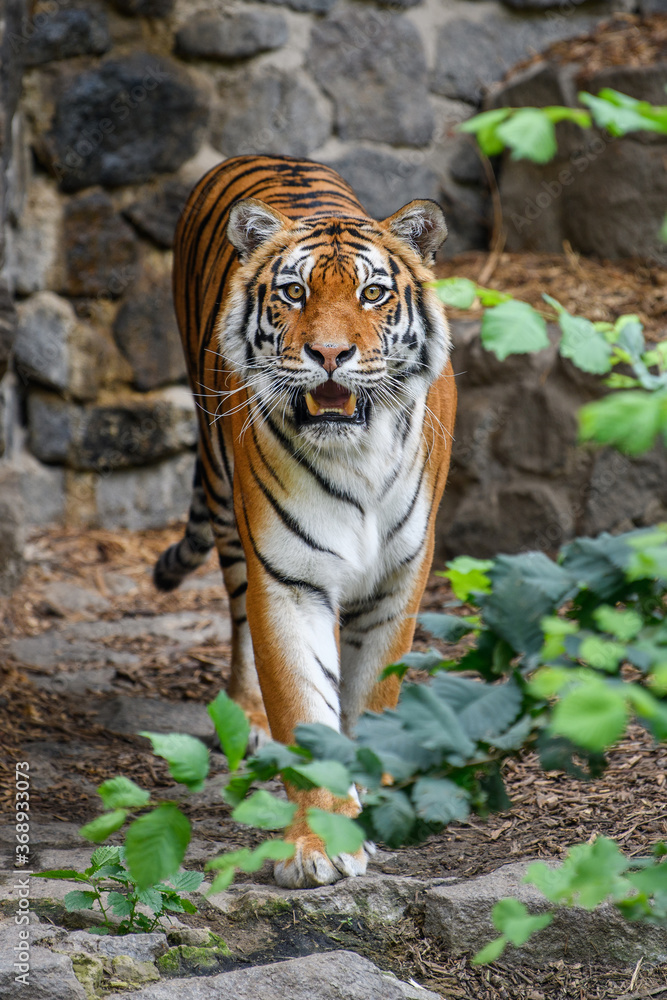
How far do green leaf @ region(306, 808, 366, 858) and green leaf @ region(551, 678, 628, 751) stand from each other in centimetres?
23

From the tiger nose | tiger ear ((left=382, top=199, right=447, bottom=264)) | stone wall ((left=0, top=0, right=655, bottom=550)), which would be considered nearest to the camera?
the tiger nose

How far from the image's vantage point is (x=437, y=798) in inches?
39.1

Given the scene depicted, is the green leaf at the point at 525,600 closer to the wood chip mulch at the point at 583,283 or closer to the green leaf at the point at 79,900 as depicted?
the green leaf at the point at 79,900

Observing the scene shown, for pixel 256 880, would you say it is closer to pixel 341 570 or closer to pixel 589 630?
pixel 341 570

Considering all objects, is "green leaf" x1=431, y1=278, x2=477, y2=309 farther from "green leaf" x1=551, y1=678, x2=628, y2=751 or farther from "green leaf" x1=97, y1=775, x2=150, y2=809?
"green leaf" x1=97, y1=775, x2=150, y2=809

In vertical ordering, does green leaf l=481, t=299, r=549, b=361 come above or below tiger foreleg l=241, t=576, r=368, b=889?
above

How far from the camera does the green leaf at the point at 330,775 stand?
91 centimetres

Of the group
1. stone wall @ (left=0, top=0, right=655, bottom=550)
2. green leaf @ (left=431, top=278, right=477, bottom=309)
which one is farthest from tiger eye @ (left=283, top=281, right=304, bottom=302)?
stone wall @ (left=0, top=0, right=655, bottom=550)

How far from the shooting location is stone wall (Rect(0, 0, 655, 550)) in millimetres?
5332

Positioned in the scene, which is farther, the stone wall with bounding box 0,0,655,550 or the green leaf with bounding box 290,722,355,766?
the stone wall with bounding box 0,0,655,550

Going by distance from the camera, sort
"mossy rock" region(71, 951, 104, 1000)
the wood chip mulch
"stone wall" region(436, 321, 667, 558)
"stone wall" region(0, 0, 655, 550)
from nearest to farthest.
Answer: "mossy rock" region(71, 951, 104, 1000) < "stone wall" region(436, 321, 667, 558) < the wood chip mulch < "stone wall" region(0, 0, 655, 550)

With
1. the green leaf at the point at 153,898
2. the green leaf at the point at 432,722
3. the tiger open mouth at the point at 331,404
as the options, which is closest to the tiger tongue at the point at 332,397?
the tiger open mouth at the point at 331,404

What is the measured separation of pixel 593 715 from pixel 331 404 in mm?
1811

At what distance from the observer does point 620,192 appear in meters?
5.24
